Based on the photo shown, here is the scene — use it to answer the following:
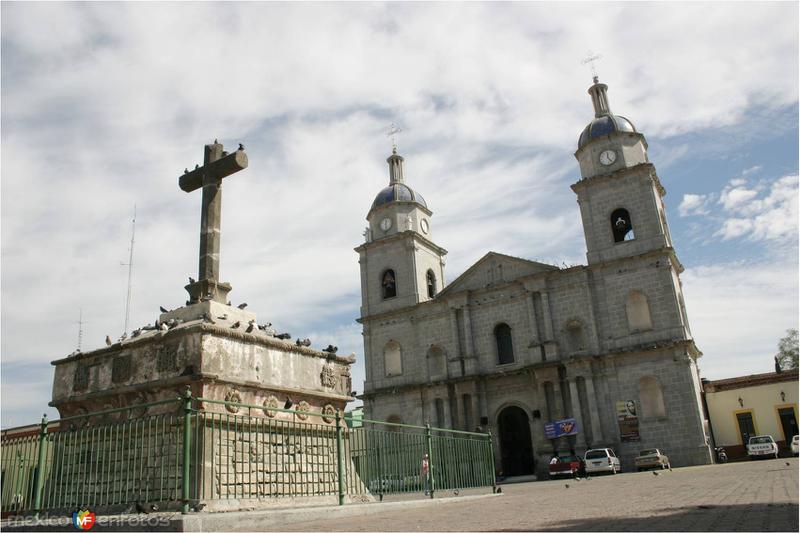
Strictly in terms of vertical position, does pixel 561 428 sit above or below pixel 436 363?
below

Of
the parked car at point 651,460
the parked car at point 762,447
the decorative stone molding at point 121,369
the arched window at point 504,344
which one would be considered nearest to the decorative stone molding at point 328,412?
the decorative stone molding at point 121,369

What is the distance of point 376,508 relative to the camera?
23.1 feet

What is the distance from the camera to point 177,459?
577cm

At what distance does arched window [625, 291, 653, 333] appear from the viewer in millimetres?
24925

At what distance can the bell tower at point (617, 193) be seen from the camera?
84.2ft

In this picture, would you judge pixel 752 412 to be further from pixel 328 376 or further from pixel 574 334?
pixel 328 376

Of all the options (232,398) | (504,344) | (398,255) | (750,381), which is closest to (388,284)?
(398,255)

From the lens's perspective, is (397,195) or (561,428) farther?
(397,195)

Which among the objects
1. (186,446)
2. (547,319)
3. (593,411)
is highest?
(547,319)

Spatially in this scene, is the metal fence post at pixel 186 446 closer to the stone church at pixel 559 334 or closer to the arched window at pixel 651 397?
the stone church at pixel 559 334

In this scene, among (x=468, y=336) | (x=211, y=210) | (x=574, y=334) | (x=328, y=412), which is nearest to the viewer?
(x=328, y=412)

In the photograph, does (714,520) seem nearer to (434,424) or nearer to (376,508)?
(376,508)

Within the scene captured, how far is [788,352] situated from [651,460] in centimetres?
2117

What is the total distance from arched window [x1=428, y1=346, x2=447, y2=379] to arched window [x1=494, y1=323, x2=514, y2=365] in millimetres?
2575
